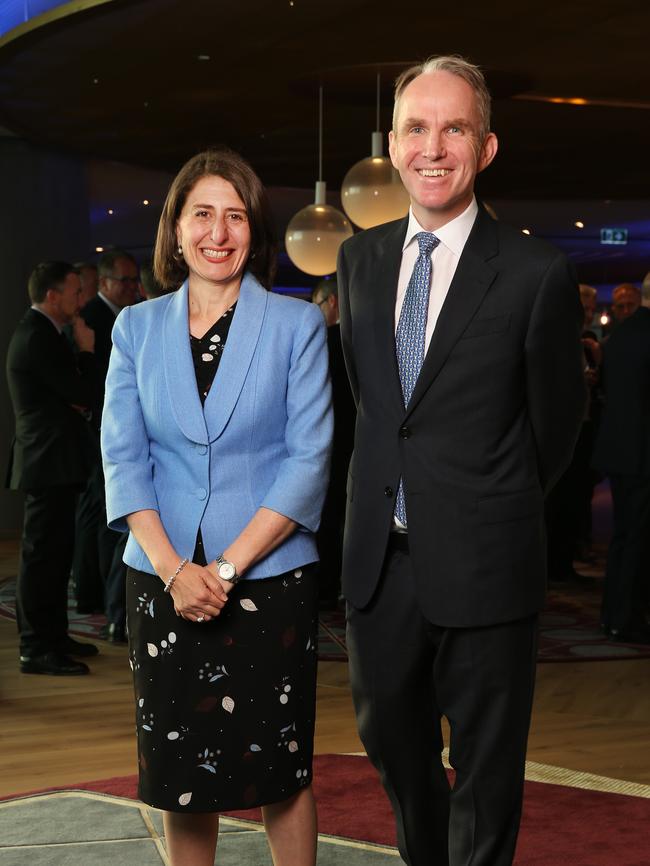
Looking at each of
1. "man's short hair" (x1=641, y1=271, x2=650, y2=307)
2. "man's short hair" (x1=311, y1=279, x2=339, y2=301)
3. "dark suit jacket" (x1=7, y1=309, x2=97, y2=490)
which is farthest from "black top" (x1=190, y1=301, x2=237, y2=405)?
"man's short hair" (x1=311, y1=279, x2=339, y2=301)

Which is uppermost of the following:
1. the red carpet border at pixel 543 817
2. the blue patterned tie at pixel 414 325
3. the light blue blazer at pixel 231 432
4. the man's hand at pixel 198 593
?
the blue patterned tie at pixel 414 325

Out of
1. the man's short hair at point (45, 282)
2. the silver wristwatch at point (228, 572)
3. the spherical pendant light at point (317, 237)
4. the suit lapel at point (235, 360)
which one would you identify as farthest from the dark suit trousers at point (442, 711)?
the spherical pendant light at point (317, 237)

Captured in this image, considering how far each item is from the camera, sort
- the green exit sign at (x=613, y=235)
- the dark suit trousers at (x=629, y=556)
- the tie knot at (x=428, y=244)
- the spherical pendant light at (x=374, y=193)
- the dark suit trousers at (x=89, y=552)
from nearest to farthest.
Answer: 1. the tie knot at (x=428, y=244)
2. the dark suit trousers at (x=629, y=556)
3. the dark suit trousers at (x=89, y=552)
4. the spherical pendant light at (x=374, y=193)
5. the green exit sign at (x=613, y=235)

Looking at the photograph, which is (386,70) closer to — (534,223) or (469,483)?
(469,483)

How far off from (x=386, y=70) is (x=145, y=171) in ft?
14.1

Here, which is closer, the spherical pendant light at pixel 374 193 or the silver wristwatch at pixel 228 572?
the silver wristwatch at pixel 228 572

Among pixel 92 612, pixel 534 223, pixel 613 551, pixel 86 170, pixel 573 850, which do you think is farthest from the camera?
pixel 534 223

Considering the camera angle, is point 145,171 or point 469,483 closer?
point 469,483

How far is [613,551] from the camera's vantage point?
19.0 feet

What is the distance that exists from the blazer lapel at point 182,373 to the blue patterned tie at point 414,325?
382 mm

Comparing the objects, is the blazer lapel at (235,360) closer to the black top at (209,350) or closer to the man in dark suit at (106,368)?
the black top at (209,350)

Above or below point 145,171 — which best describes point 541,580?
below

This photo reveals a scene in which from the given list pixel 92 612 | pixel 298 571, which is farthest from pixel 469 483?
pixel 92 612

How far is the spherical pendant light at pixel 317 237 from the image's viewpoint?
757cm
